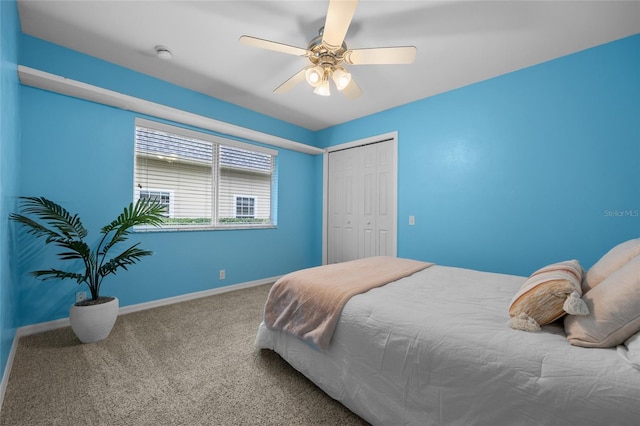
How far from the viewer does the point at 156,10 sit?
1904 millimetres

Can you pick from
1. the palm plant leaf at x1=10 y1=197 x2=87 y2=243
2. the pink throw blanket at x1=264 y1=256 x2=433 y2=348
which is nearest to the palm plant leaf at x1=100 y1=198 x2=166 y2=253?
the palm plant leaf at x1=10 y1=197 x2=87 y2=243

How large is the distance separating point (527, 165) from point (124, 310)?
4.31m

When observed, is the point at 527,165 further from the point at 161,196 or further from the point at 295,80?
the point at 161,196

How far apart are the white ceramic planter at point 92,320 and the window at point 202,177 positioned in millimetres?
1145

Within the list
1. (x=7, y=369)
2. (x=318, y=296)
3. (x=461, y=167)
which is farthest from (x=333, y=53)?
(x=7, y=369)

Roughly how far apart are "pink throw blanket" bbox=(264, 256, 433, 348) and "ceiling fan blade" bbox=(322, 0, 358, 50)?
1654mm

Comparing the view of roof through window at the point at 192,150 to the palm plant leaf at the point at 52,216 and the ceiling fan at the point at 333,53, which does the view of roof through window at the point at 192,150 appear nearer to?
the palm plant leaf at the point at 52,216

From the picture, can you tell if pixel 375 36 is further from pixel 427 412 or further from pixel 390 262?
pixel 427 412

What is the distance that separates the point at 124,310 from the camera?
8.59ft

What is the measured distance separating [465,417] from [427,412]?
155mm

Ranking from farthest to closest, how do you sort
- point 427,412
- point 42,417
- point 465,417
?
point 42,417
point 427,412
point 465,417

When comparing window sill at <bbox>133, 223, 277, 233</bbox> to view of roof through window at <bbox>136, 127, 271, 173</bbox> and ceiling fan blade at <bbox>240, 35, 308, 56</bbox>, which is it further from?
ceiling fan blade at <bbox>240, 35, 308, 56</bbox>

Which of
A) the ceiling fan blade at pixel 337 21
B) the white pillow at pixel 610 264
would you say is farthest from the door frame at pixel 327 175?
the white pillow at pixel 610 264

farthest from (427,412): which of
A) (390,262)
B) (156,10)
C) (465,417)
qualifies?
(156,10)
